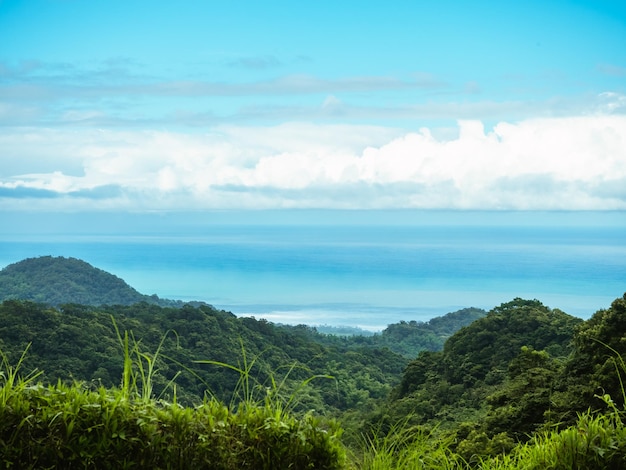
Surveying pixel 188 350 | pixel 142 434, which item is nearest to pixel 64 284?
pixel 188 350

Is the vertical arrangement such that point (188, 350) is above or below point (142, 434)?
below

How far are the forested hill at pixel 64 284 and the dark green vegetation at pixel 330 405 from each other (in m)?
17.8

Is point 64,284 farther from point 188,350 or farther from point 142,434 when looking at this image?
point 142,434

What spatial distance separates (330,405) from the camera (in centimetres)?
1606

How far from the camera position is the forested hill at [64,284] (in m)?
33.9

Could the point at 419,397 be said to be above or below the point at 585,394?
below

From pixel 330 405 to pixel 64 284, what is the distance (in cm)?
2199

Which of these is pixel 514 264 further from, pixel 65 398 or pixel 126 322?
pixel 65 398

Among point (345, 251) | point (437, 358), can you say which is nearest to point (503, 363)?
point (437, 358)

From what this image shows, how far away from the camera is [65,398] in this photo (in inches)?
80.3

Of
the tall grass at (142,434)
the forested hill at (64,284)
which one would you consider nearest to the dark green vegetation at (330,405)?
the tall grass at (142,434)

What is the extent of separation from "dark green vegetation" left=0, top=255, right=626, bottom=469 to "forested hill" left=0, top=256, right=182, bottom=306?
17.8 metres

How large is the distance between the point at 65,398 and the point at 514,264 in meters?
45.8

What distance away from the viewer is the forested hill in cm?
3394
